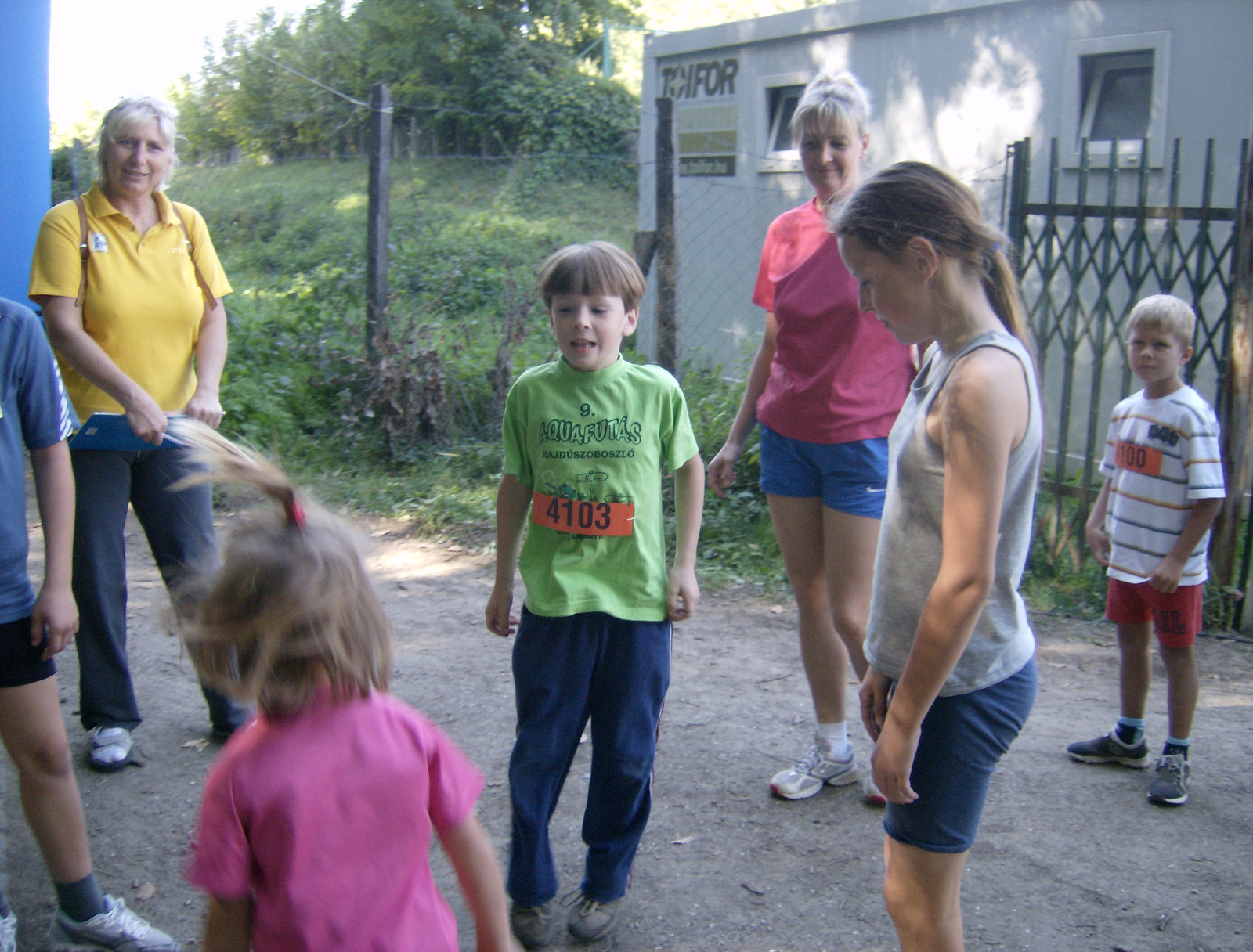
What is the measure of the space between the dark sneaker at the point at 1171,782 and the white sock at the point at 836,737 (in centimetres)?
94

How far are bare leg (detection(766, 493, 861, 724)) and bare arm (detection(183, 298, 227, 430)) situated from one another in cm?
177

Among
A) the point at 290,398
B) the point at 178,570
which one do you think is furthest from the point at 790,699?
the point at 290,398

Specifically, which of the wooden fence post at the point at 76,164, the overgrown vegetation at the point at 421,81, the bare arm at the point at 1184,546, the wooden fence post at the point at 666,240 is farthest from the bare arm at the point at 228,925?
the overgrown vegetation at the point at 421,81

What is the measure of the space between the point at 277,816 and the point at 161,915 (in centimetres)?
167

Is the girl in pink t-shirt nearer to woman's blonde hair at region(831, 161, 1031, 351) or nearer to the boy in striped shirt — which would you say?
woman's blonde hair at region(831, 161, 1031, 351)

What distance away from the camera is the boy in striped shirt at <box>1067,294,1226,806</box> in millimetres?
3254

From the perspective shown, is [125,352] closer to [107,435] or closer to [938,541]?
[107,435]

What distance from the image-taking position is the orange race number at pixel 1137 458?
336 cm

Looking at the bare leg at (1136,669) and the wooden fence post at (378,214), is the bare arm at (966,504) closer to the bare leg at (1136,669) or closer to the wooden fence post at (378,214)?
the bare leg at (1136,669)

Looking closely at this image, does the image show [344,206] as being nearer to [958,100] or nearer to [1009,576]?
[958,100]

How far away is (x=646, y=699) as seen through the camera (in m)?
2.51

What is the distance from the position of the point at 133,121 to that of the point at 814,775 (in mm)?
2850

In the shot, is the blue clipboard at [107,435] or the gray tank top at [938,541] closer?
the gray tank top at [938,541]

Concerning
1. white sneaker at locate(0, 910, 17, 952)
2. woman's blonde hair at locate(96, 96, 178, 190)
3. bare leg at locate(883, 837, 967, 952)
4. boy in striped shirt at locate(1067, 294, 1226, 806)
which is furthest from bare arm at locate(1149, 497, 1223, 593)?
woman's blonde hair at locate(96, 96, 178, 190)
